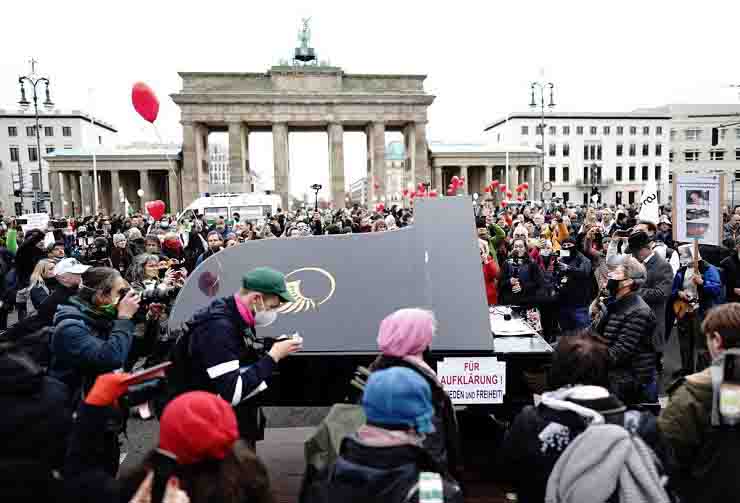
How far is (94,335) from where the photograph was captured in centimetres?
391

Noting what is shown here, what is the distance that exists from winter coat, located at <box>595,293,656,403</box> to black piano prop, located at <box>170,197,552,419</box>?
576 mm

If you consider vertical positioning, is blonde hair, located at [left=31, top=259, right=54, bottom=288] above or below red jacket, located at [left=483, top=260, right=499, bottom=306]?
above

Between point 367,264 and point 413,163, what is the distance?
57118 millimetres

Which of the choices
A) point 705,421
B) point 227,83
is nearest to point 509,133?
point 227,83

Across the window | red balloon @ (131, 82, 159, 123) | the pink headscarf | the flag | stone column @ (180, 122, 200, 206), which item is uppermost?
the window

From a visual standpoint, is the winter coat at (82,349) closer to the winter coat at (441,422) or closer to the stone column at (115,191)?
the winter coat at (441,422)

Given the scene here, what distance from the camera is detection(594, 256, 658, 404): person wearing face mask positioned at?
A: 175 inches

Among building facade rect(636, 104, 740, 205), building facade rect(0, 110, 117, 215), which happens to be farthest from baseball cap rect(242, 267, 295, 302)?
building facade rect(636, 104, 740, 205)

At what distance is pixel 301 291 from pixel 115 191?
2684 inches

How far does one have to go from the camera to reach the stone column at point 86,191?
6381 centimetres

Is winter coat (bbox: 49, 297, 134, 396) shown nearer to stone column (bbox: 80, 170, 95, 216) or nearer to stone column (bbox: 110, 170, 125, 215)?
stone column (bbox: 110, 170, 125, 215)

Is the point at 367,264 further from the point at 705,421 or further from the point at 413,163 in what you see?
the point at 413,163

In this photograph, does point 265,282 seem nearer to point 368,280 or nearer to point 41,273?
point 368,280

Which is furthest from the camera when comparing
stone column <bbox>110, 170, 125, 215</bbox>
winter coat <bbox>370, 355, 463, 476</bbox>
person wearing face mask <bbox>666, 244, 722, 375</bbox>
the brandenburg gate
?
stone column <bbox>110, 170, 125, 215</bbox>
